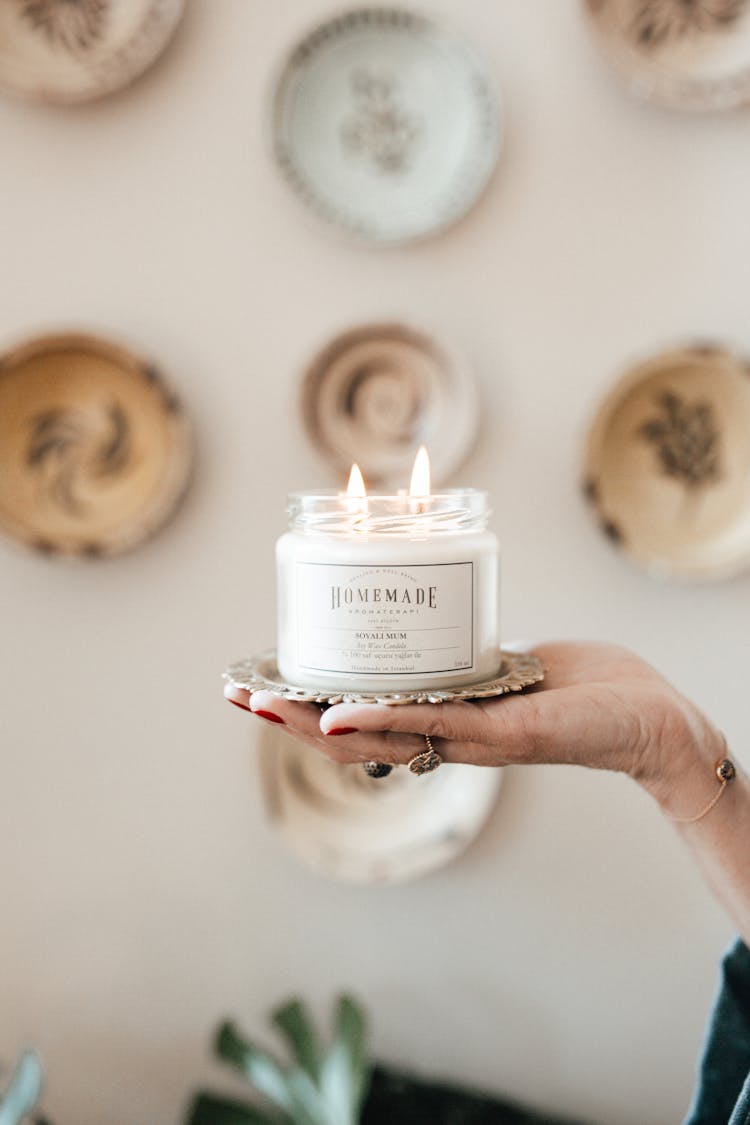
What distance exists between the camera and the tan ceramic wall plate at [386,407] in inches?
40.9

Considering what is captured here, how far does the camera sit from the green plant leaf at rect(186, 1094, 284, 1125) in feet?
3.59

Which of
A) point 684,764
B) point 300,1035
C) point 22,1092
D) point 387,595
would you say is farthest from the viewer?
point 300,1035

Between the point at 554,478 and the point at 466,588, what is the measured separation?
0.53m

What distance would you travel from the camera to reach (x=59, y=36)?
3.28ft

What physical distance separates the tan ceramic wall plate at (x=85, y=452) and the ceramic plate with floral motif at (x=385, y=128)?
1.02 feet

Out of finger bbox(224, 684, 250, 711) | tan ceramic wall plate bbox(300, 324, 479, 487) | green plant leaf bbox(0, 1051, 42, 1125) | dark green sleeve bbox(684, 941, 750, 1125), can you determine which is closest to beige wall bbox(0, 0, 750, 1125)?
tan ceramic wall plate bbox(300, 324, 479, 487)

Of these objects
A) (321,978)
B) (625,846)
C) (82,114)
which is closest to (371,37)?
(82,114)

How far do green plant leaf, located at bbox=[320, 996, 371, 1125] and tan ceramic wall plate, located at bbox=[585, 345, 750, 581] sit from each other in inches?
24.6

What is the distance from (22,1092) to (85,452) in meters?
0.70

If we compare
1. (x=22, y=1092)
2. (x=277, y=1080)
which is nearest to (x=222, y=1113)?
(x=277, y=1080)

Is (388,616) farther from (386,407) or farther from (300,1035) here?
(300,1035)

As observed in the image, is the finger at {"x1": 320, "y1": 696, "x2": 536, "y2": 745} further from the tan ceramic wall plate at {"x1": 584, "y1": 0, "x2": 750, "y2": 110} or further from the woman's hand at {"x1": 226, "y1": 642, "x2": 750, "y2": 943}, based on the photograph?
the tan ceramic wall plate at {"x1": 584, "y1": 0, "x2": 750, "y2": 110}

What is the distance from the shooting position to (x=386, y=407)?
106 cm

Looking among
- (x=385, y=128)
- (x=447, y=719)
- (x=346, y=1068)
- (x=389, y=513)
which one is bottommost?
(x=346, y=1068)
